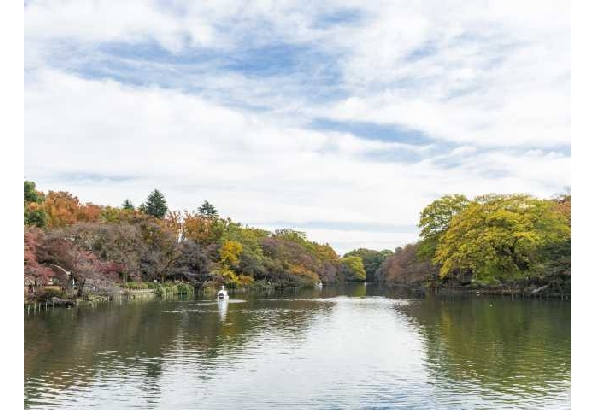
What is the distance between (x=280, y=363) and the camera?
20.3 m

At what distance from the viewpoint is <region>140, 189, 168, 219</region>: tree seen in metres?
83.1

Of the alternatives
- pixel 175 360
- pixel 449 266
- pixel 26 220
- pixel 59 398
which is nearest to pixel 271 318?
pixel 175 360

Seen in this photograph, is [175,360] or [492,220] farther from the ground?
[492,220]

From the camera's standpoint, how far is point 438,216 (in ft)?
221

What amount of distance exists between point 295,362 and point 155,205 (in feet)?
217

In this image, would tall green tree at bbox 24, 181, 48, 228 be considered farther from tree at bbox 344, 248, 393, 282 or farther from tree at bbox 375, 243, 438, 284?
tree at bbox 344, 248, 393, 282

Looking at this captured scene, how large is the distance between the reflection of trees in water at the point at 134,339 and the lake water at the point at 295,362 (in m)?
0.06

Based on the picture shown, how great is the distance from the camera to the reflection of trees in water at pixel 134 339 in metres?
18.5

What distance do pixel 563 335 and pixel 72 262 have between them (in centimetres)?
3050

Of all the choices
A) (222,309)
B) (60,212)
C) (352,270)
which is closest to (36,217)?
(222,309)

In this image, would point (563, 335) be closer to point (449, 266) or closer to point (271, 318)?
point (271, 318)

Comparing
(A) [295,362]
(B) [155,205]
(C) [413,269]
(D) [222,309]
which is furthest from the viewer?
(B) [155,205]

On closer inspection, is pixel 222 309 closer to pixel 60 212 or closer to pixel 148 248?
pixel 148 248

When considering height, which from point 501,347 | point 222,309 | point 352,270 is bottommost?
point 352,270
